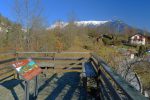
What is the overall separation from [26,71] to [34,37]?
21.6 meters

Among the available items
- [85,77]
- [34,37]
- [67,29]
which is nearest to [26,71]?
[85,77]

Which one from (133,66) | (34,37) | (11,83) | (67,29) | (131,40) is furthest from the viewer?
(131,40)

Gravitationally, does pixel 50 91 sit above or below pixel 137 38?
below

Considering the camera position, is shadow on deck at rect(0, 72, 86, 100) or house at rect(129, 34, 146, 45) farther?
house at rect(129, 34, 146, 45)

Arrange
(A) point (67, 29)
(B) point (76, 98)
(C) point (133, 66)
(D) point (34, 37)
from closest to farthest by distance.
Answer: (B) point (76, 98) < (C) point (133, 66) < (D) point (34, 37) < (A) point (67, 29)

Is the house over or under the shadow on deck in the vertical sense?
over

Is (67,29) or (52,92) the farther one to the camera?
(67,29)

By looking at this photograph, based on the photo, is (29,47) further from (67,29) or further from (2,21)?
(2,21)

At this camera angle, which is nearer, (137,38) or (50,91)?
(50,91)

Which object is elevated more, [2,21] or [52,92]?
[2,21]

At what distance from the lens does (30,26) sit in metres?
26.2

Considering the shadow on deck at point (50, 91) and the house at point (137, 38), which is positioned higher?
the house at point (137, 38)

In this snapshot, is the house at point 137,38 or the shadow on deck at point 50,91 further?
the house at point 137,38

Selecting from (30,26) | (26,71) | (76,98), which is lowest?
(76,98)
